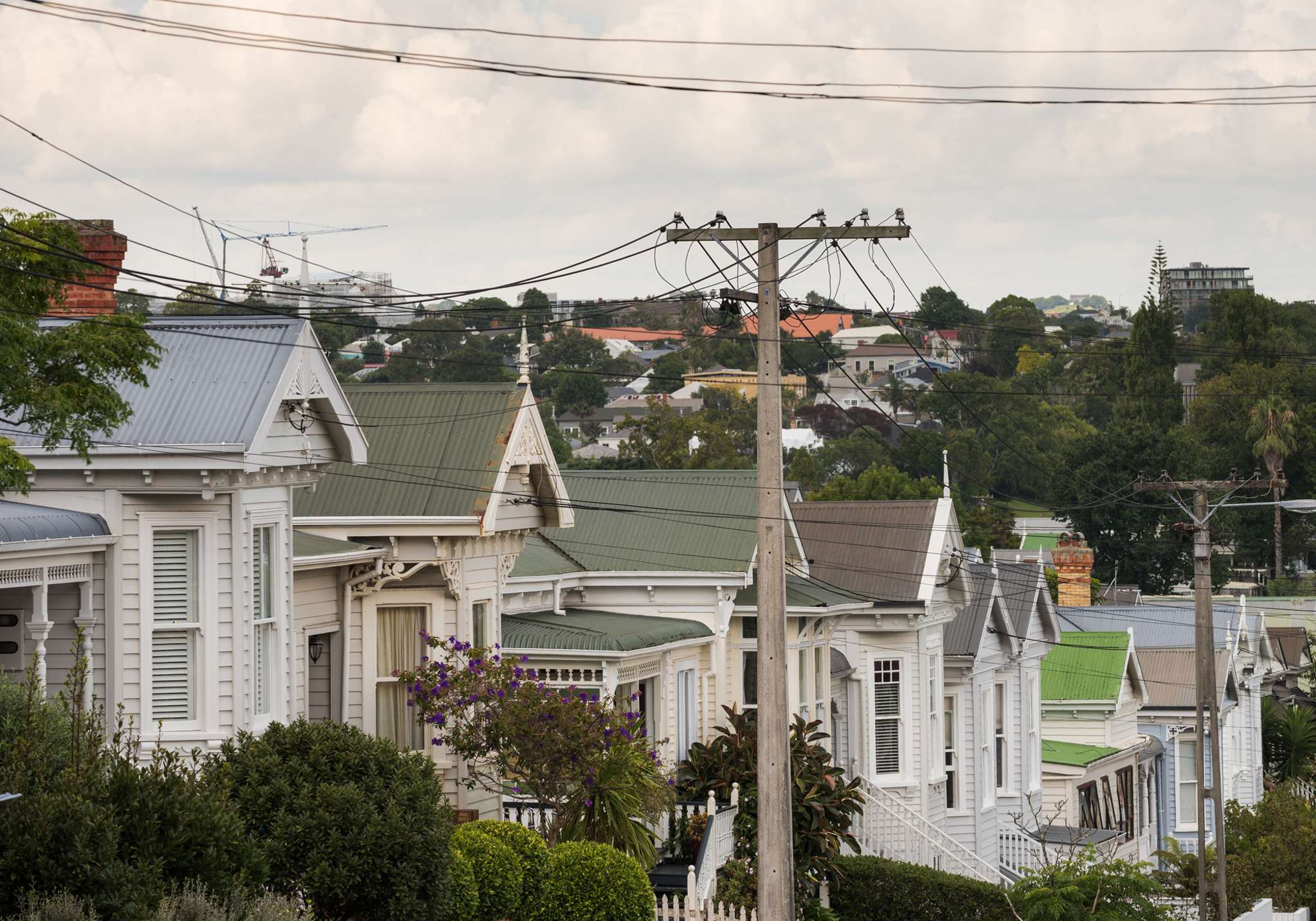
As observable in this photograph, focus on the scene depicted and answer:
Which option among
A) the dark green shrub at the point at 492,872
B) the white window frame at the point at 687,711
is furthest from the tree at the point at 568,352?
the dark green shrub at the point at 492,872

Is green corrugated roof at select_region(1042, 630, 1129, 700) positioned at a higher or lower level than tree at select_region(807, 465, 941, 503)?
lower

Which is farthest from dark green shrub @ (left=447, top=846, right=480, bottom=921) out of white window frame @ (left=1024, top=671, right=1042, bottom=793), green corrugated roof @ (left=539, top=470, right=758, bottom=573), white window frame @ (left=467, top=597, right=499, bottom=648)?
white window frame @ (left=1024, top=671, right=1042, bottom=793)

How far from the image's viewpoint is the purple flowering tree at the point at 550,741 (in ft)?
77.3

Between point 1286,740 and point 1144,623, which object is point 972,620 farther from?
point 1286,740

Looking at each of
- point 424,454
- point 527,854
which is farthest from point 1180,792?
point 527,854

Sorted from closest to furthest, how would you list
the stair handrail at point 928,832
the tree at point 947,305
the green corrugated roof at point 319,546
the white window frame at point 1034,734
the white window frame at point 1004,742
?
the green corrugated roof at point 319,546 < the stair handrail at point 928,832 < the white window frame at point 1004,742 < the white window frame at point 1034,734 < the tree at point 947,305

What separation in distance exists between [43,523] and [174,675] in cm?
223

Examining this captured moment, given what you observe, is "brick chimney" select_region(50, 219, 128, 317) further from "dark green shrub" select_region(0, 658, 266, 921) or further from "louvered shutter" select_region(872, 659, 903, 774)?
"louvered shutter" select_region(872, 659, 903, 774)

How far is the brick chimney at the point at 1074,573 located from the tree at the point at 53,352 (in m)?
46.4

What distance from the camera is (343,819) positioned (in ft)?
55.9

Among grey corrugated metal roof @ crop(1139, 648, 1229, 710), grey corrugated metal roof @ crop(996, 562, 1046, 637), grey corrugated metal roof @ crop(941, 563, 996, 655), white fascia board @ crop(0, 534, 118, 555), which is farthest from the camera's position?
grey corrugated metal roof @ crop(1139, 648, 1229, 710)

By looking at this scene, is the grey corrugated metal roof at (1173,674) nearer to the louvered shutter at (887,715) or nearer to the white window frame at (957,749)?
the white window frame at (957,749)

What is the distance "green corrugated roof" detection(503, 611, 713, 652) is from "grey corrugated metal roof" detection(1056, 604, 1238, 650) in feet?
99.8

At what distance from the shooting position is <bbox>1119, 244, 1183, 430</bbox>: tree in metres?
133
